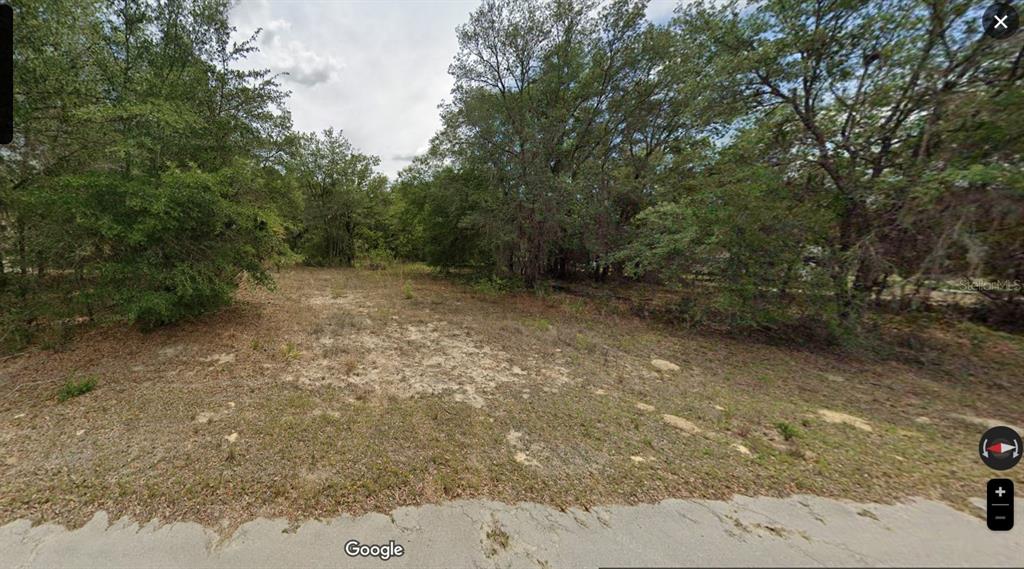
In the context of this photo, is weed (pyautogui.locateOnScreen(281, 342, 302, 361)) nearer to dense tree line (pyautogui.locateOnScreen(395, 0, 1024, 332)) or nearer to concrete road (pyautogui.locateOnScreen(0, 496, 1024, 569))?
A: concrete road (pyautogui.locateOnScreen(0, 496, 1024, 569))

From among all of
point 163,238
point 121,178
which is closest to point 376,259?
point 163,238

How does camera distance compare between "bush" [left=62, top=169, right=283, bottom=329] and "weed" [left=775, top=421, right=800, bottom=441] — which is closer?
"weed" [left=775, top=421, right=800, bottom=441]

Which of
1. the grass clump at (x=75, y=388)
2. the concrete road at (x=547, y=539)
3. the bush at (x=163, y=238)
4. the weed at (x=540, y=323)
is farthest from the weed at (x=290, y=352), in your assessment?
the weed at (x=540, y=323)

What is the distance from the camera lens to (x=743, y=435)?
314cm

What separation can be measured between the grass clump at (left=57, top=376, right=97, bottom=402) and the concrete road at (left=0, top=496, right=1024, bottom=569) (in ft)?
7.75

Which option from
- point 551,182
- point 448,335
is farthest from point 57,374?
point 551,182

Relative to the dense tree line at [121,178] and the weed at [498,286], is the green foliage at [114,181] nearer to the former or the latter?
the dense tree line at [121,178]

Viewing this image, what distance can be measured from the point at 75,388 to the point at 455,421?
4.29 metres

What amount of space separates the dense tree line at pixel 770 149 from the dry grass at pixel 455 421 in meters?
1.70

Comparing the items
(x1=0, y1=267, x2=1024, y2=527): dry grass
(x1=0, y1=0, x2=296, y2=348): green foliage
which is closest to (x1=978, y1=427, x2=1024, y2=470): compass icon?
(x1=0, y1=267, x2=1024, y2=527): dry grass

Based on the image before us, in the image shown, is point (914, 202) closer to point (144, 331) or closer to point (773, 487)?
point (773, 487)

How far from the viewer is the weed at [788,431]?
3.11 meters

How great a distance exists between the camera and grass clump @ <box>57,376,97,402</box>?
338cm

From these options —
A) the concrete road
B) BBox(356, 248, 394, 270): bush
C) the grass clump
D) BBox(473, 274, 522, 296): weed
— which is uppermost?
BBox(356, 248, 394, 270): bush
